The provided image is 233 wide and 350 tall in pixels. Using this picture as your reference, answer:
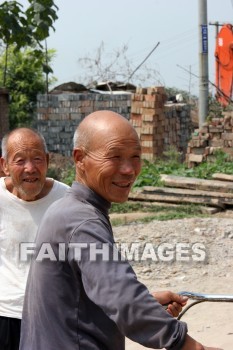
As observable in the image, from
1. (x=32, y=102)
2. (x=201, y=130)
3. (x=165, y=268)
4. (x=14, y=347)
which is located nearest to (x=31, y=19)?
(x=165, y=268)

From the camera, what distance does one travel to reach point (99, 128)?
2.41m

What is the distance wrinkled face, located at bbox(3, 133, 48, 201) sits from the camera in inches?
154

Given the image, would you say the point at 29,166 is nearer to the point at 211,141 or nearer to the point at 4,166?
the point at 4,166

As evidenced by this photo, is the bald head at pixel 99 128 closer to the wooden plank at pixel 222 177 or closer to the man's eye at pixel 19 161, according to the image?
the man's eye at pixel 19 161

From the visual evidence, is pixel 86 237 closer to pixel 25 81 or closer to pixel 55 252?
pixel 55 252

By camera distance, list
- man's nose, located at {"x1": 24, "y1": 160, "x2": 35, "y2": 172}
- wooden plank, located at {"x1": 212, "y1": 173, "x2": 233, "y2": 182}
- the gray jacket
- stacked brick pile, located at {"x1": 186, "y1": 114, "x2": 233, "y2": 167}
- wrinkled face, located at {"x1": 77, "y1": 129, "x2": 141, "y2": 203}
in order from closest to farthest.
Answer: the gray jacket → wrinkled face, located at {"x1": 77, "y1": 129, "x2": 141, "y2": 203} → man's nose, located at {"x1": 24, "y1": 160, "x2": 35, "y2": 172} → wooden plank, located at {"x1": 212, "y1": 173, "x2": 233, "y2": 182} → stacked brick pile, located at {"x1": 186, "y1": 114, "x2": 233, "y2": 167}

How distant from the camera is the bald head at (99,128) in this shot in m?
2.40

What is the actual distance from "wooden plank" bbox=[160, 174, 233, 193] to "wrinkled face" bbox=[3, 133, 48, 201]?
7.21 meters

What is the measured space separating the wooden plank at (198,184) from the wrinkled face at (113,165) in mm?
8611

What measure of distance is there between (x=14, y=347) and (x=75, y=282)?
1.57m

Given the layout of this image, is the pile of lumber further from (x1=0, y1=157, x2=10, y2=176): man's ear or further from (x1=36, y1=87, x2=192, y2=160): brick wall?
(x1=0, y1=157, x2=10, y2=176): man's ear

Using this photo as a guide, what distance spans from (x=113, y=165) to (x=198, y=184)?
889cm

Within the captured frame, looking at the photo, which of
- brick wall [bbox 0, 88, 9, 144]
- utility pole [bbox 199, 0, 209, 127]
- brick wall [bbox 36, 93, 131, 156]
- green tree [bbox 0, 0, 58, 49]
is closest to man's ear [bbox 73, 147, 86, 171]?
green tree [bbox 0, 0, 58, 49]

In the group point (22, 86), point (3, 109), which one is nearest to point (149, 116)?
point (3, 109)
